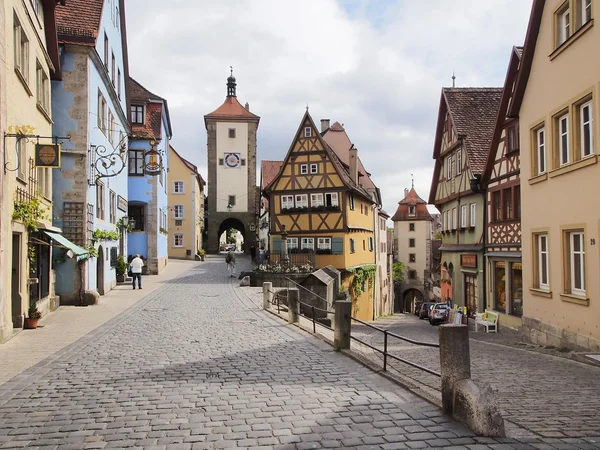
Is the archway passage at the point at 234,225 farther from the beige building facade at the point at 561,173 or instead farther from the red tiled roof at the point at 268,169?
the beige building facade at the point at 561,173

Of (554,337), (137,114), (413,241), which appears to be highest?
(137,114)

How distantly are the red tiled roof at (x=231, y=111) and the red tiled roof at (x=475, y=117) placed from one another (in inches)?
1503

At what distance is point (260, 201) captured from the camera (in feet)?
213

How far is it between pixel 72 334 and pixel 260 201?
5186cm

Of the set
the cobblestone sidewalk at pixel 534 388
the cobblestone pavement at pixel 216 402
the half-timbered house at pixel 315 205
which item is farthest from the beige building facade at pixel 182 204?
the cobblestone pavement at pixel 216 402

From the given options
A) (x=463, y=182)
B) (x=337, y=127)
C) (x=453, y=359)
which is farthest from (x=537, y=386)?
(x=337, y=127)

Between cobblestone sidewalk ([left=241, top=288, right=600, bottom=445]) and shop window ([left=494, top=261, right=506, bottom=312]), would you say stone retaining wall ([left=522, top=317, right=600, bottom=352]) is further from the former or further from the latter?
shop window ([left=494, top=261, right=506, bottom=312])

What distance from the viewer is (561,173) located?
14273mm

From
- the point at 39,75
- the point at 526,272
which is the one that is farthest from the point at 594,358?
the point at 39,75

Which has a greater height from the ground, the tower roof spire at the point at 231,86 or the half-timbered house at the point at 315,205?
the tower roof spire at the point at 231,86

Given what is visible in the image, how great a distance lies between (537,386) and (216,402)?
4754 mm

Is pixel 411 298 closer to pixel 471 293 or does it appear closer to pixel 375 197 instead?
pixel 375 197

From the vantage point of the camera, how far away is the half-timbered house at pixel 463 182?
80.3 feet

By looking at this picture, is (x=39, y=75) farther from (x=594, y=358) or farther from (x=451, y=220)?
(x=451, y=220)
